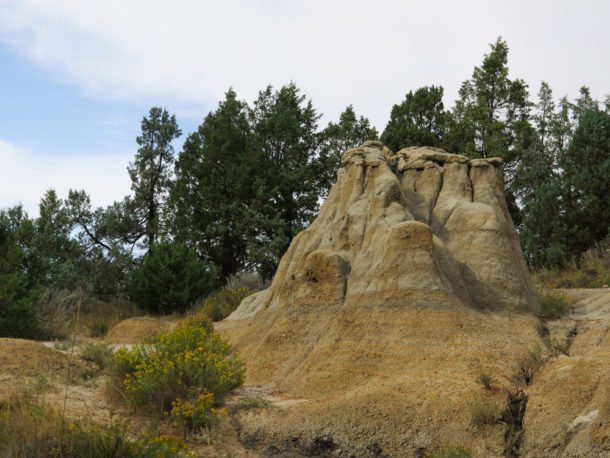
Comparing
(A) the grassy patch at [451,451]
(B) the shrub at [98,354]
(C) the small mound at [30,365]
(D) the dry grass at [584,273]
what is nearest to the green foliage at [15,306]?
(B) the shrub at [98,354]

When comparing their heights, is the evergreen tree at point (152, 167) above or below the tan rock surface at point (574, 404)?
above

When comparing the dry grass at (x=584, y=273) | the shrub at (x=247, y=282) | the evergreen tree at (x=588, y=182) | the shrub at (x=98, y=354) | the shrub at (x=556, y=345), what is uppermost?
the evergreen tree at (x=588, y=182)

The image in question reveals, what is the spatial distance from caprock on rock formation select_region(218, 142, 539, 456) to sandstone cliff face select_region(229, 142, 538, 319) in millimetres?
29

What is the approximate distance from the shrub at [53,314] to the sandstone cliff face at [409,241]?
8.57m

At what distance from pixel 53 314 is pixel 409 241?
14.5 meters

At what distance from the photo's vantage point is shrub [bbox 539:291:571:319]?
492 inches

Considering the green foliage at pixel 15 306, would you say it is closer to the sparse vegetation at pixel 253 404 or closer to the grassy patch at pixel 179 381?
the grassy patch at pixel 179 381

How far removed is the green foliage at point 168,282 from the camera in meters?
24.4

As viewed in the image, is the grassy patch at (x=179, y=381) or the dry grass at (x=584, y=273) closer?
the grassy patch at (x=179, y=381)

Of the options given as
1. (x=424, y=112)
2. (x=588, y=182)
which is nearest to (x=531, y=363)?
(x=588, y=182)

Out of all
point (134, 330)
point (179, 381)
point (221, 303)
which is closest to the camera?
point (179, 381)

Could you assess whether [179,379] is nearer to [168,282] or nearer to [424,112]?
[168,282]

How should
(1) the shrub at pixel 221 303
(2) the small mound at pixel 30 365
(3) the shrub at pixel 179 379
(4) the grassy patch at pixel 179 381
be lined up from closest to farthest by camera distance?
1. (4) the grassy patch at pixel 179 381
2. (3) the shrub at pixel 179 379
3. (2) the small mound at pixel 30 365
4. (1) the shrub at pixel 221 303

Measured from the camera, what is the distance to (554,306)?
1277 cm
